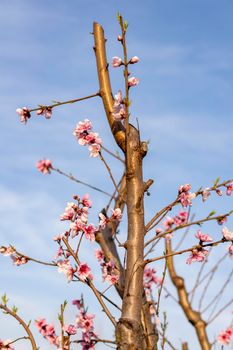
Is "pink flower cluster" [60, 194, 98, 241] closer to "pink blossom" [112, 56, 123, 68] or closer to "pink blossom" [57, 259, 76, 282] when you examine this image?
"pink blossom" [57, 259, 76, 282]

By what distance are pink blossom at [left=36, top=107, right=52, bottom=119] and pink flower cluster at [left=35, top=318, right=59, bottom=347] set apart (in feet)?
6.67

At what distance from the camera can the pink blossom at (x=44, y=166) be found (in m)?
6.64

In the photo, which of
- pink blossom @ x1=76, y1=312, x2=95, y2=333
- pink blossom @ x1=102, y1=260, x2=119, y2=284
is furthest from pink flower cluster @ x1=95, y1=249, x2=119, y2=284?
pink blossom @ x1=76, y1=312, x2=95, y2=333

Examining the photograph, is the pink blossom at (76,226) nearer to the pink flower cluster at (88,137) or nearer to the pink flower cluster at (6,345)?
the pink flower cluster at (88,137)

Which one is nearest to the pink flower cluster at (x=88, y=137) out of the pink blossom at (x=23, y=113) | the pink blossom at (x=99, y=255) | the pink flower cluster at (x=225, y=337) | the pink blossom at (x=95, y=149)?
the pink blossom at (x=95, y=149)

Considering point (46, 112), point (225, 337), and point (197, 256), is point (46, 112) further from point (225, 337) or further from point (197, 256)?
point (225, 337)

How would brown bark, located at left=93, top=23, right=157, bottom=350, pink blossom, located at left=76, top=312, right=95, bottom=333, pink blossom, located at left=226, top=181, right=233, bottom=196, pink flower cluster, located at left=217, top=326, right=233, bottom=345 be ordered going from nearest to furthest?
brown bark, located at left=93, top=23, right=157, bottom=350, pink blossom, located at left=76, top=312, right=95, bottom=333, pink blossom, located at left=226, top=181, right=233, bottom=196, pink flower cluster, located at left=217, top=326, right=233, bottom=345

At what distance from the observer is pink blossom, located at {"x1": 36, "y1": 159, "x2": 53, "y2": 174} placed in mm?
6641

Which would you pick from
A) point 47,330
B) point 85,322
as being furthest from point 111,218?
point 47,330

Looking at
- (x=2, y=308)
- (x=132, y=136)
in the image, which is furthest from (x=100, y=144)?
(x=2, y=308)

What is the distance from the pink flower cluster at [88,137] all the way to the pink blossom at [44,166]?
1299 mm

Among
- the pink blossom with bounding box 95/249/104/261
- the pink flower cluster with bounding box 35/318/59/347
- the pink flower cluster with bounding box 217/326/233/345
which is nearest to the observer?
the pink flower cluster with bounding box 35/318/59/347

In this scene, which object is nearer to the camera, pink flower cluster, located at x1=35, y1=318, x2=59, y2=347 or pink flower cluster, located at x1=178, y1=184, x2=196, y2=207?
pink flower cluster, located at x1=178, y1=184, x2=196, y2=207

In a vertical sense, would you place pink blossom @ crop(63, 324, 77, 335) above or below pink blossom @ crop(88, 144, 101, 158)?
below
